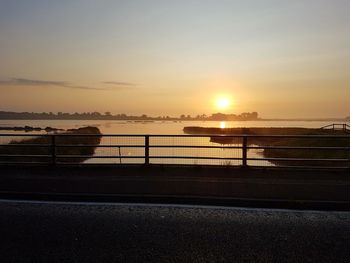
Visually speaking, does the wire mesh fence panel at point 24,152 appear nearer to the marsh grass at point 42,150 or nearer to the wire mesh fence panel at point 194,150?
the marsh grass at point 42,150

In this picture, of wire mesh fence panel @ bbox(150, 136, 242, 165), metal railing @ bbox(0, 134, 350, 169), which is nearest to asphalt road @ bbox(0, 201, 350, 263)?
metal railing @ bbox(0, 134, 350, 169)

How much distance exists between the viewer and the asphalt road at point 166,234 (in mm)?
5910

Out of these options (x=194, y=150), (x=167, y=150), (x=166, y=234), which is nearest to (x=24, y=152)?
(x=167, y=150)

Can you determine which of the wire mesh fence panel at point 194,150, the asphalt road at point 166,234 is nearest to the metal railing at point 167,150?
the wire mesh fence panel at point 194,150

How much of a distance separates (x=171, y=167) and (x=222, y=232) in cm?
790

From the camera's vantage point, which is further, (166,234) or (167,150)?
(167,150)

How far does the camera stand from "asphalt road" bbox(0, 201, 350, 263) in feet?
19.4

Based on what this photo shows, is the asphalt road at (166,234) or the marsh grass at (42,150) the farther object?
the marsh grass at (42,150)

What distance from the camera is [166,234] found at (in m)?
6.88

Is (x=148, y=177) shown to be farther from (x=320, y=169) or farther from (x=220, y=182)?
(x=320, y=169)

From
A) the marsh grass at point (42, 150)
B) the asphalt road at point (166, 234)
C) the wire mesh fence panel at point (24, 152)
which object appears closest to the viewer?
the asphalt road at point (166, 234)

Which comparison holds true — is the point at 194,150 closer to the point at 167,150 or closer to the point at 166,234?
the point at 167,150

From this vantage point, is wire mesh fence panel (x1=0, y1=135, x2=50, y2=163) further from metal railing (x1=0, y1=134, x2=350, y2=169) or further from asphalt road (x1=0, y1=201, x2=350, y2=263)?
asphalt road (x1=0, y1=201, x2=350, y2=263)

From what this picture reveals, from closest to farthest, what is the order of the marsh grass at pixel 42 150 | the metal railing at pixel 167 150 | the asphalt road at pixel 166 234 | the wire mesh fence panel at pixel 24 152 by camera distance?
the asphalt road at pixel 166 234, the metal railing at pixel 167 150, the wire mesh fence panel at pixel 24 152, the marsh grass at pixel 42 150
